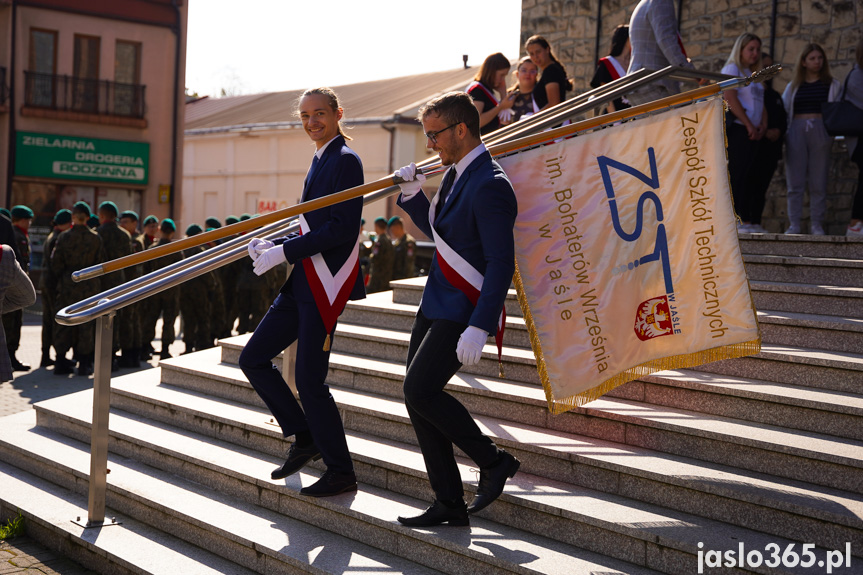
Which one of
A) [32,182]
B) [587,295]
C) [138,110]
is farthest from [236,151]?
[587,295]

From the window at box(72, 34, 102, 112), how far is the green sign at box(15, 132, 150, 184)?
3.19ft

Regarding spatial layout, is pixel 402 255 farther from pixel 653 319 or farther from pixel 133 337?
pixel 653 319

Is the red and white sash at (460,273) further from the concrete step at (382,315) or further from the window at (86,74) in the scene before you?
the window at (86,74)

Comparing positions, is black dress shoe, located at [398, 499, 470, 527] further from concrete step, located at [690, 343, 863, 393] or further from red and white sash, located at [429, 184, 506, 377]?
concrete step, located at [690, 343, 863, 393]

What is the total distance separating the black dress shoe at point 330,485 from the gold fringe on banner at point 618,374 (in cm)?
108

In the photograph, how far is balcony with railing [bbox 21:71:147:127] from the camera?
2309 cm

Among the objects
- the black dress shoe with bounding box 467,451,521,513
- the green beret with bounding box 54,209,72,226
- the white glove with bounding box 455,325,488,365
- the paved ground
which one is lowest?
the paved ground

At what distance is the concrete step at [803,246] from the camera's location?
249 inches

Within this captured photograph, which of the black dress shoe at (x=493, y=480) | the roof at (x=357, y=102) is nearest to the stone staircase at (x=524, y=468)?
the black dress shoe at (x=493, y=480)

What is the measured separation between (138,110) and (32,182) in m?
3.49

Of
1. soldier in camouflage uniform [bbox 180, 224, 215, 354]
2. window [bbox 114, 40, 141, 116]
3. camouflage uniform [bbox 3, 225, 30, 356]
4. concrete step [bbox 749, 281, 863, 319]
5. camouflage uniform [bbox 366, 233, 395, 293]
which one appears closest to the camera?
concrete step [bbox 749, 281, 863, 319]

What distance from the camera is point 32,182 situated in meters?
23.0

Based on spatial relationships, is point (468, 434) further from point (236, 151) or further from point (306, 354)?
point (236, 151)

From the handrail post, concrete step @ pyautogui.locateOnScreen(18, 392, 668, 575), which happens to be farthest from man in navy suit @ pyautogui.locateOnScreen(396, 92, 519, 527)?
the handrail post
